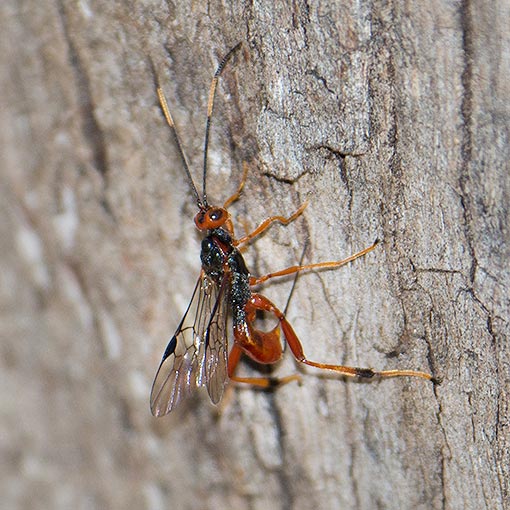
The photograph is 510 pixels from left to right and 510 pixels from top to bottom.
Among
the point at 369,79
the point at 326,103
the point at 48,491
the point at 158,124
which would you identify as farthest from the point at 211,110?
the point at 48,491

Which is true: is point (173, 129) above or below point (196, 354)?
above

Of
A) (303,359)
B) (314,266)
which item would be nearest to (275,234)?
(314,266)

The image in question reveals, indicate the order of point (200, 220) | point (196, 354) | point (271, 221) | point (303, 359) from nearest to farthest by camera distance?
point (271, 221)
point (303, 359)
point (200, 220)
point (196, 354)

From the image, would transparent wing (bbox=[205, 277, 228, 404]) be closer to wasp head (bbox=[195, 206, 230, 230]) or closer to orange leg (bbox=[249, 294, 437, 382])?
orange leg (bbox=[249, 294, 437, 382])

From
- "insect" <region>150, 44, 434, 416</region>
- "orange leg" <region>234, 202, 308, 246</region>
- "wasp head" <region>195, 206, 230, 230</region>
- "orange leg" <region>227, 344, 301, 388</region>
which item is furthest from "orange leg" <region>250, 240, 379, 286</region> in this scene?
"orange leg" <region>227, 344, 301, 388</region>

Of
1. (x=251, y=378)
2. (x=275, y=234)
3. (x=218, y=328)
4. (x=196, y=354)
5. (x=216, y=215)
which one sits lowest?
(x=251, y=378)

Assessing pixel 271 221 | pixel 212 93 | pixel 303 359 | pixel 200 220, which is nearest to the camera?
pixel 212 93

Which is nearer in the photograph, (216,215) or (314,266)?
(314,266)

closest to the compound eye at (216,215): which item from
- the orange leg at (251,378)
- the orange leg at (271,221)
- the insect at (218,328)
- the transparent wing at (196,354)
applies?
the insect at (218,328)

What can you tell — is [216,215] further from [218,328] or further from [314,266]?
[218,328]
